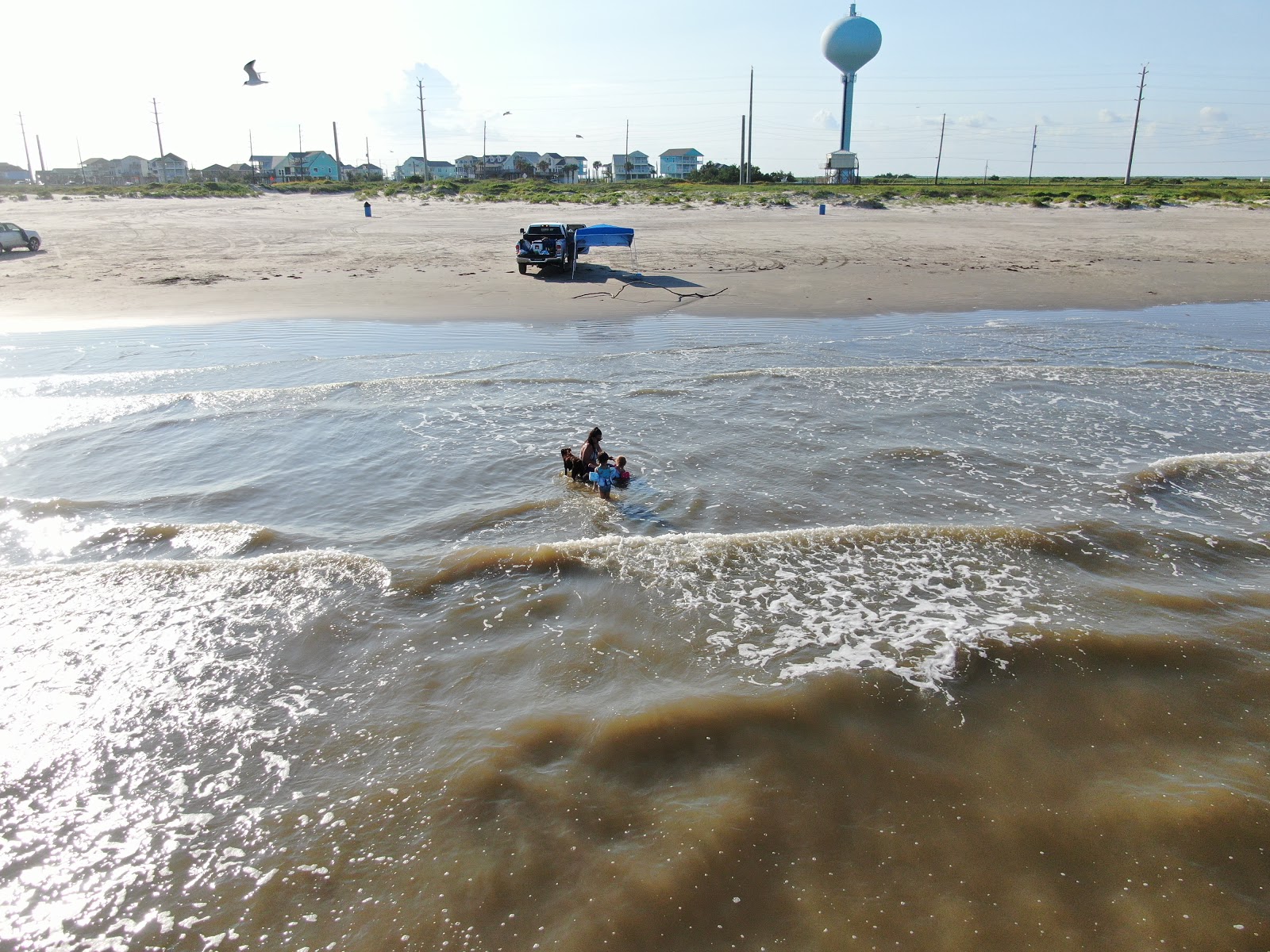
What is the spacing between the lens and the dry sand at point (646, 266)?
21234 mm

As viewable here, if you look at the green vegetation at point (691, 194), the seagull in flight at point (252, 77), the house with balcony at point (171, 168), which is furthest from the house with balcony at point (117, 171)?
the seagull in flight at point (252, 77)

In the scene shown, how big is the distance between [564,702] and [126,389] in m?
12.1

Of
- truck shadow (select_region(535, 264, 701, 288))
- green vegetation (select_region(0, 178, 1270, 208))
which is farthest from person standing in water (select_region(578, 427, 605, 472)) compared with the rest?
green vegetation (select_region(0, 178, 1270, 208))

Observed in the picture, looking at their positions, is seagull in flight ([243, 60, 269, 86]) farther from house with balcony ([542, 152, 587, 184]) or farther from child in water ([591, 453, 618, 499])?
house with balcony ([542, 152, 587, 184])

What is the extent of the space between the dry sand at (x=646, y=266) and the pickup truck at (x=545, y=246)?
692 mm

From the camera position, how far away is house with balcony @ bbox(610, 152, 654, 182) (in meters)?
121

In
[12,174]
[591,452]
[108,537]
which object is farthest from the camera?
[12,174]

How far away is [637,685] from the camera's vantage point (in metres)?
5.48

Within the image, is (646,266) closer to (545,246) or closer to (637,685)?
(545,246)

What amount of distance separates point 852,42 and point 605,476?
87.0m

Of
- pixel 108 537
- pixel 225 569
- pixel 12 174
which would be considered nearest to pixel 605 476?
pixel 225 569

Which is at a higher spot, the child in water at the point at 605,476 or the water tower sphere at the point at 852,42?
the water tower sphere at the point at 852,42

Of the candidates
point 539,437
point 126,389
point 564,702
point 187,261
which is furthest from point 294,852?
point 187,261

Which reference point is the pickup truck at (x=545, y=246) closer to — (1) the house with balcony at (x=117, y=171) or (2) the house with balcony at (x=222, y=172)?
(2) the house with balcony at (x=222, y=172)
